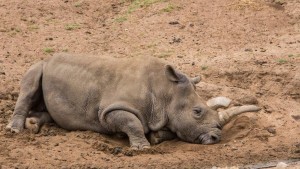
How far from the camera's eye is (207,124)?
1084 centimetres

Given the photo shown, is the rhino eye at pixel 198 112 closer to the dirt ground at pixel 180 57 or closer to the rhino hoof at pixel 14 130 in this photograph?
the dirt ground at pixel 180 57

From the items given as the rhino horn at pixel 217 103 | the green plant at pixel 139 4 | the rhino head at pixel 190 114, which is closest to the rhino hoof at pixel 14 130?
the rhino head at pixel 190 114

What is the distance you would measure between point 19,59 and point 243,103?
17.0ft

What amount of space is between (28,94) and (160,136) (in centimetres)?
229

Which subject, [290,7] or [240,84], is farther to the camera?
[290,7]

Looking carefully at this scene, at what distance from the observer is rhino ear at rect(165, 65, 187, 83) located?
36.0ft

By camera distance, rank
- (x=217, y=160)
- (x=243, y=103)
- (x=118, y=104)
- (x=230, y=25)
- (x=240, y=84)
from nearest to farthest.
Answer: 1. (x=217, y=160)
2. (x=118, y=104)
3. (x=243, y=103)
4. (x=240, y=84)
5. (x=230, y=25)

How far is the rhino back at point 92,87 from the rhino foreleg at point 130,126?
196 millimetres

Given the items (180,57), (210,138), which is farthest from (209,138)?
(180,57)

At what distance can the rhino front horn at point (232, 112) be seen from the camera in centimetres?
1107

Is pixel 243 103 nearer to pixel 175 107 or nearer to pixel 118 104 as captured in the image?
pixel 175 107

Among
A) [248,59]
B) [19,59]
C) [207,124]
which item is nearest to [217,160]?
[207,124]

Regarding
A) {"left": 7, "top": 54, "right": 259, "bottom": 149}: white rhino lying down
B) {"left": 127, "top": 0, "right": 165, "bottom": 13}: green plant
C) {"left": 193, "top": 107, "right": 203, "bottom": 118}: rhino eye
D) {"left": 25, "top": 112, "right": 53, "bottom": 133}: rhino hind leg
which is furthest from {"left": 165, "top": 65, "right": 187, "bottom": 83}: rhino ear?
{"left": 127, "top": 0, "right": 165, "bottom": 13}: green plant

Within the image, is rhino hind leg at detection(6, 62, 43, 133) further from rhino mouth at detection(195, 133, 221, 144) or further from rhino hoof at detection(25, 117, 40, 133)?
rhino mouth at detection(195, 133, 221, 144)
